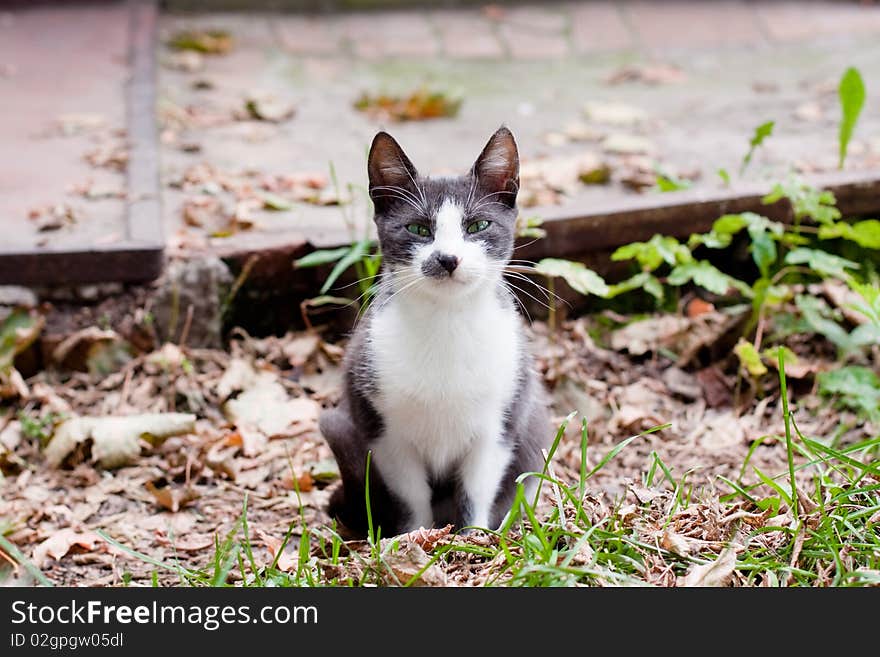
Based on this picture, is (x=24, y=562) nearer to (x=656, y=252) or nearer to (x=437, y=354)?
(x=437, y=354)

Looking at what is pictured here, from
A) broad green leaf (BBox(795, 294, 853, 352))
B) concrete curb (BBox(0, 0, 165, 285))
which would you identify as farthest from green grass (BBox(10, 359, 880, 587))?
concrete curb (BBox(0, 0, 165, 285))

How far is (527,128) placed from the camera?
19.0 ft

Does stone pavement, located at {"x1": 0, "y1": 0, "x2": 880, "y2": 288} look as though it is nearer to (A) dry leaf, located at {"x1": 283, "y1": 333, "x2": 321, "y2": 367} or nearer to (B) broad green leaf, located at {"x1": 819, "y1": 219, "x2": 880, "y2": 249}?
(A) dry leaf, located at {"x1": 283, "y1": 333, "x2": 321, "y2": 367}

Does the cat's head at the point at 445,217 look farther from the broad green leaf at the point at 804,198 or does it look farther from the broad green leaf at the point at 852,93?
the broad green leaf at the point at 852,93

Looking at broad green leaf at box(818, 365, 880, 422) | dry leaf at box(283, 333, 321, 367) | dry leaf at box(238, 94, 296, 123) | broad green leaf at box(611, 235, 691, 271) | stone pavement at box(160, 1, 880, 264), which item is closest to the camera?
broad green leaf at box(818, 365, 880, 422)

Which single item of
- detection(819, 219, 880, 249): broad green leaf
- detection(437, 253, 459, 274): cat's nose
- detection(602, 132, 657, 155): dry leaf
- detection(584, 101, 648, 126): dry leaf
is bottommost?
detection(819, 219, 880, 249): broad green leaf

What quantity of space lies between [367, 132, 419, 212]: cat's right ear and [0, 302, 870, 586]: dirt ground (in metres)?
0.95

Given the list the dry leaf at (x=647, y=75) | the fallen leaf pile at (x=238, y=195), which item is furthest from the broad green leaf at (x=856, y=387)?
the dry leaf at (x=647, y=75)

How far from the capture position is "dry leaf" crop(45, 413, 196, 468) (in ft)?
12.4

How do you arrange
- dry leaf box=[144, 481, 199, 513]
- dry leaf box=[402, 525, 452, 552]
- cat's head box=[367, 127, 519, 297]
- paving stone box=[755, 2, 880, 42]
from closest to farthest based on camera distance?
dry leaf box=[402, 525, 452, 552] → cat's head box=[367, 127, 519, 297] → dry leaf box=[144, 481, 199, 513] → paving stone box=[755, 2, 880, 42]

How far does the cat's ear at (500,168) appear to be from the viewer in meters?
3.09

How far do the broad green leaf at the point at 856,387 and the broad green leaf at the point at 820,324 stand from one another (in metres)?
0.11

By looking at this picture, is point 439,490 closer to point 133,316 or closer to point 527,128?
point 133,316

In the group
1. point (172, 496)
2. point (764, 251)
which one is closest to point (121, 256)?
point (172, 496)
